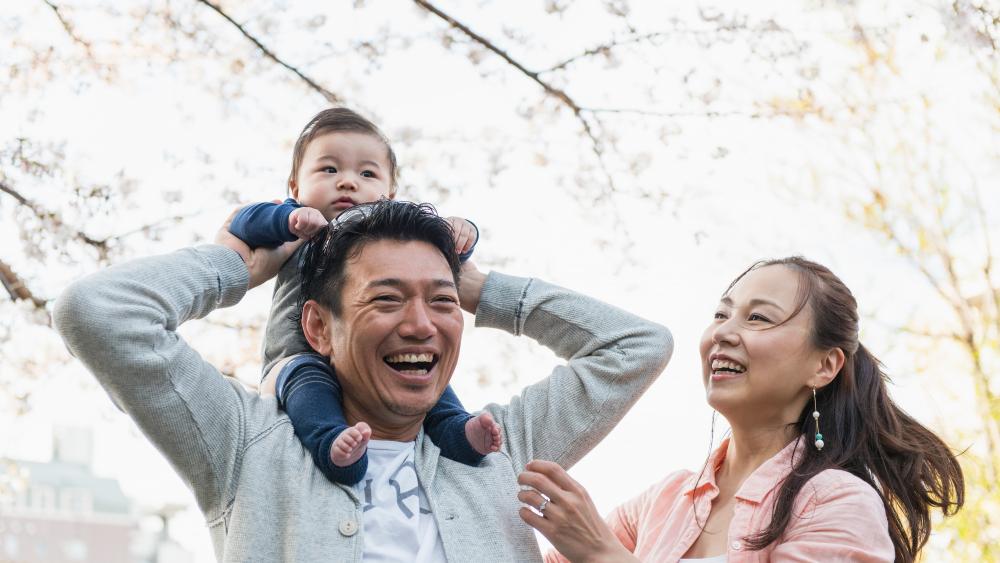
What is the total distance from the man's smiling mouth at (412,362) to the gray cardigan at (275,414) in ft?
0.57

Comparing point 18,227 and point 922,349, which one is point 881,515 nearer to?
point 18,227

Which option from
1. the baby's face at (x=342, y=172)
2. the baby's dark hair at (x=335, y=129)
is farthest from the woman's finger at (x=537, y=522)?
the baby's dark hair at (x=335, y=129)

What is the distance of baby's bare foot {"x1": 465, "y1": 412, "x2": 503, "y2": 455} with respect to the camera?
1.94 m

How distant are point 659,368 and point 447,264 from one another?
49cm

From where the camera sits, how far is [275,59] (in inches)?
154

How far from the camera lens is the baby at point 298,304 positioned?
6.06 feet

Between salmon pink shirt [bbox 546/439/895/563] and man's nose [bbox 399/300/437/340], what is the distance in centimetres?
77

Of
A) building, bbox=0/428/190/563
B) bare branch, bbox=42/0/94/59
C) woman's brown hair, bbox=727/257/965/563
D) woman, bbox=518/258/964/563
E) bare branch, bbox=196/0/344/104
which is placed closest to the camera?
woman, bbox=518/258/964/563

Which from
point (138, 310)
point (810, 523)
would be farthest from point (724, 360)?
point (138, 310)

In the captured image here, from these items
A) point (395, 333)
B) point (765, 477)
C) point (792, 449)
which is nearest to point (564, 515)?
point (395, 333)

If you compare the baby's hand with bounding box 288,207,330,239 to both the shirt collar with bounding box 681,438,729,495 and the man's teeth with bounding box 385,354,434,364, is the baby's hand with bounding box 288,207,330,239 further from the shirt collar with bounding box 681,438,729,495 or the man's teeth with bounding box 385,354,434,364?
the shirt collar with bounding box 681,438,729,495

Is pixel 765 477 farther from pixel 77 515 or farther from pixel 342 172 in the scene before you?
pixel 77 515

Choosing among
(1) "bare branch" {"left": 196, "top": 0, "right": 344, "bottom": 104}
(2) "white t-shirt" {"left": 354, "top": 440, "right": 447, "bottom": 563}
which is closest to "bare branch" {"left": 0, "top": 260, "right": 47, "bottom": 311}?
(1) "bare branch" {"left": 196, "top": 0, "right": 344, "bottom": 104}

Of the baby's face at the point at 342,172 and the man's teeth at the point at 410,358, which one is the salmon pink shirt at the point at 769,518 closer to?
the man's teeth at the point at 410,358
